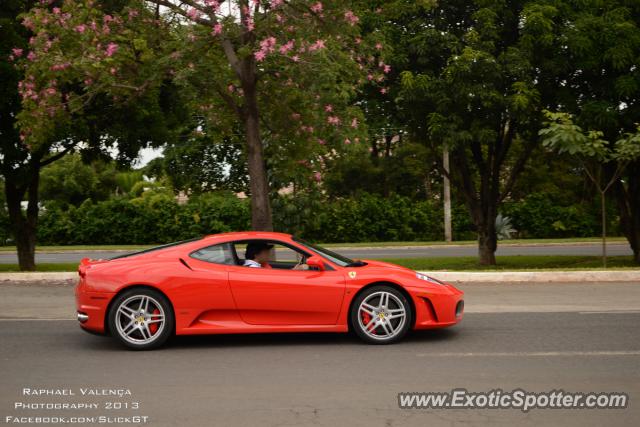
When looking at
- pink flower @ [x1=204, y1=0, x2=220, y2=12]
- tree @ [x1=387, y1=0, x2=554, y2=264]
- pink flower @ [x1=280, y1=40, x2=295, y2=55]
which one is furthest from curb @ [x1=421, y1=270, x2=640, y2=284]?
pink flower @ [x1=204, y1=0, x2=220, y2=12]

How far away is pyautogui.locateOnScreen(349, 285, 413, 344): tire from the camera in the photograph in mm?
7805

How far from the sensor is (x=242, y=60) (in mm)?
14320

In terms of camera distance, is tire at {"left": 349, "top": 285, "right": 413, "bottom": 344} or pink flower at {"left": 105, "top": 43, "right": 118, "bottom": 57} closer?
tire at {"left": 349, "top": 285, "right": 413, "bottom": 344}

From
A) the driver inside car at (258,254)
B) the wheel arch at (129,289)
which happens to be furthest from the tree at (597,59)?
the wheel arch at (129,289)

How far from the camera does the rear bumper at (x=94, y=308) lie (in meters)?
7.70

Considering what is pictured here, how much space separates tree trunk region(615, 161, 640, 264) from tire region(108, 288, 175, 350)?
16.4 meters

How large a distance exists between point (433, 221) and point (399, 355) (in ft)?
101

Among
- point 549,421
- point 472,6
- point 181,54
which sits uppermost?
point 472,6

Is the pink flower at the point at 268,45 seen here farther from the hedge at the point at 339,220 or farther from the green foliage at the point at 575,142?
the hedge at the point at 339,220

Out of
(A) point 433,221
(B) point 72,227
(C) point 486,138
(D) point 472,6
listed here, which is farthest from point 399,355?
(B) point 72,227

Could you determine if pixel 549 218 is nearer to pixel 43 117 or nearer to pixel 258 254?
pixel 43 117

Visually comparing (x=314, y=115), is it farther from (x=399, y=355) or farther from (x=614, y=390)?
(x=614, y=390)

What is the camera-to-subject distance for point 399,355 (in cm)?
738

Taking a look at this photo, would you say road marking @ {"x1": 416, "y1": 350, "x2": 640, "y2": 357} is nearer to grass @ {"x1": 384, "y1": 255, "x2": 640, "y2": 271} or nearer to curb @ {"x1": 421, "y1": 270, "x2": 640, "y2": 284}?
curb @ {"x1": 421, "y1": 270, "x2": 640, "y2": 284}
